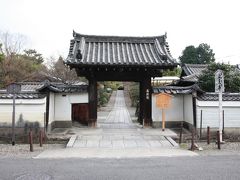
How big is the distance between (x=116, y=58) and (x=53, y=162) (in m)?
9.77

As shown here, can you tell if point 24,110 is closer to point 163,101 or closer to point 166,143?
point 166,143

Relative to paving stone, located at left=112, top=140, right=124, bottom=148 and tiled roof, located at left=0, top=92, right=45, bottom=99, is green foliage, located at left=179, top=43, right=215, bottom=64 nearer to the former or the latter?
tiled roof, located at left=0, top=92, right=45, bottom=99

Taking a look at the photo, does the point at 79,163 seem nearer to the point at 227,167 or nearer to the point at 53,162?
the point at 53,162

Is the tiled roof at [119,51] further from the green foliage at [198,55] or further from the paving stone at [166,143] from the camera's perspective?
the green foliage at [198,55]

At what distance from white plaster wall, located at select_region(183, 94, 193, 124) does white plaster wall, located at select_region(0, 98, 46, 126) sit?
780cm

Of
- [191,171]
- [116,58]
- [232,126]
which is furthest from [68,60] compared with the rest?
[191,171]

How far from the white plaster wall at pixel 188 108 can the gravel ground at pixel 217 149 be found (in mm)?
3515

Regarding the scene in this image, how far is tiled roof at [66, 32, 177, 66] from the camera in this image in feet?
57.4

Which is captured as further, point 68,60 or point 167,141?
point 68,60

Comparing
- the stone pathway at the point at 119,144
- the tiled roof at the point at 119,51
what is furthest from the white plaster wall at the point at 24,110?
the tiled roof at the point at 119,51

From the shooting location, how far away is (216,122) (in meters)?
16.1

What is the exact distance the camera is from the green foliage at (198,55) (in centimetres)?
7388

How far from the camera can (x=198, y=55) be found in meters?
75.3

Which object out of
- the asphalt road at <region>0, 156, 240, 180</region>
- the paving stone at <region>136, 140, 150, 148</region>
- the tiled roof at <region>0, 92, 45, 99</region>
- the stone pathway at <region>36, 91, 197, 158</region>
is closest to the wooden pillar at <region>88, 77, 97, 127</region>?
the stone pathway at <region>36, 91, 197, 158</region>
